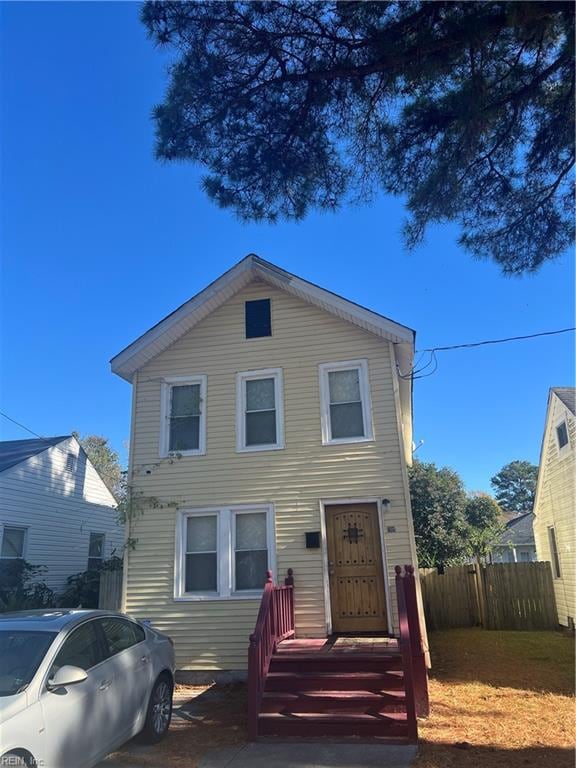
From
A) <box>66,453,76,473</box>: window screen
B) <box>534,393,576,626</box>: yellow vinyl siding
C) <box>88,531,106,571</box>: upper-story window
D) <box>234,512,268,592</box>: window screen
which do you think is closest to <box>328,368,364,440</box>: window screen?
<box>234,512,268,592</box>: window screen

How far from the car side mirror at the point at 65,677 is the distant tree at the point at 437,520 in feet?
48.1

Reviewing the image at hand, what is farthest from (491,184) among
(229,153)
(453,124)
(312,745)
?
(312,745)

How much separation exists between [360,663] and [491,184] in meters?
6.24

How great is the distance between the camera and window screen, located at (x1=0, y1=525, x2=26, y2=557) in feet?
46.1

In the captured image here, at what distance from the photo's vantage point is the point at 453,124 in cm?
607

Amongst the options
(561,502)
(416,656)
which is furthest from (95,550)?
(561,502)

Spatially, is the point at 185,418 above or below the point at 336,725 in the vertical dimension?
above

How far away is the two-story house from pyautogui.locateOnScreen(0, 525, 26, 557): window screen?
6.52m

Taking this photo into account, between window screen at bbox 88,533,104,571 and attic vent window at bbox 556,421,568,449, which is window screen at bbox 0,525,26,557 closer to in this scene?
window screen at bbox 88,533,104,571

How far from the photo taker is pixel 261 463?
372 inches

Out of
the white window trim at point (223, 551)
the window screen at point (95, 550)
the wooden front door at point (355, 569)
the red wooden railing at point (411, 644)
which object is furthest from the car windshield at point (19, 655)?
the window screen at point (95, 550)

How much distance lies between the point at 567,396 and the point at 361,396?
7519 millimetres

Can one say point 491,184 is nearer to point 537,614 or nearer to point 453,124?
point 453,124

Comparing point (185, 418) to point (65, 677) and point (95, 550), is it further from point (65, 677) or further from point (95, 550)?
point (95, 550)
